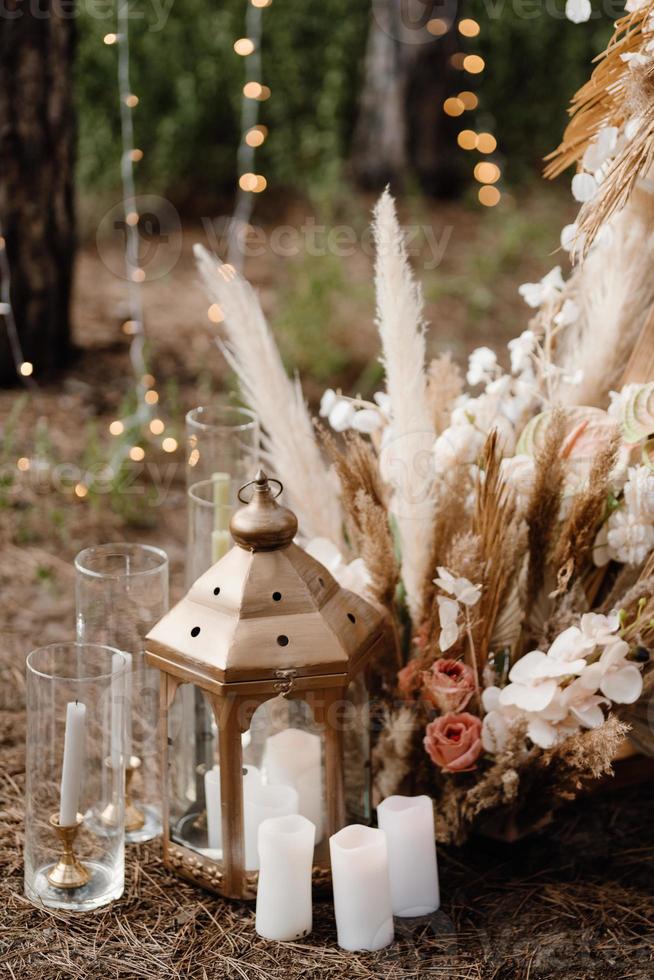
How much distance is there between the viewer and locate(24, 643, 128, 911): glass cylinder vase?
163 centimetres

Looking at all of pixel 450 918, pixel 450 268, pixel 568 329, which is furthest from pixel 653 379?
pixel 450 268

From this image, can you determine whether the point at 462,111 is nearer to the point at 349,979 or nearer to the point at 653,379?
the point at 653,379

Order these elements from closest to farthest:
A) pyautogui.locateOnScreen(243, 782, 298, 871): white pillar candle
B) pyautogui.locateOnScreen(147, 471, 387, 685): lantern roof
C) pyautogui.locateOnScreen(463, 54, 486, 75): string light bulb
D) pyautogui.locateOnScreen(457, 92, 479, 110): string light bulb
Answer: pyautogui.locateOnScreen(147, 471, 387, 685): lantern roof < pyautogui.locateOnScreen(243, 782, 298, 871): white pillar candle < pyautogui.locateOnScreen(463, 54, 486, 75): string light bulb < pyautogui.locateOnScreen(457, 92, 479, 110): string light bulb

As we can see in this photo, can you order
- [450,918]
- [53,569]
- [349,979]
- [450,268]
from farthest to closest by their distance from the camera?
[450,268] → [53,569] → [450,918] → [349,979]

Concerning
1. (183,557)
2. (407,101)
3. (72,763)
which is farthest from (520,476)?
(407,101)

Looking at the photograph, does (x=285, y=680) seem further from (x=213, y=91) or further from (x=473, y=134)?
(x=473, y=134)

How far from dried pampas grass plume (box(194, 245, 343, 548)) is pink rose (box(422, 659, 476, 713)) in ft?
0.98

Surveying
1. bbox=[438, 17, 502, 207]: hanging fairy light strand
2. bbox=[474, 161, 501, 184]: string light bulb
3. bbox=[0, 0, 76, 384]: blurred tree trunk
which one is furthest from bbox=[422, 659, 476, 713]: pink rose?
bbox=[474, 161, 501, 184]: string light bulb

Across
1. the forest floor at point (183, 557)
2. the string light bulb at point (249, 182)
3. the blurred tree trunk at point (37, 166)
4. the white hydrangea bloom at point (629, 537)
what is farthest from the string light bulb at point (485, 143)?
the white hydrangea bloom at point (629, 537)

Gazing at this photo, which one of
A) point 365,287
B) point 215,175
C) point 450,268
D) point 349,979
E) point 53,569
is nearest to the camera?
point 349,979

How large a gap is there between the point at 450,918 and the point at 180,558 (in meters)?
1.32

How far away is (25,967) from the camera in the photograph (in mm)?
1555

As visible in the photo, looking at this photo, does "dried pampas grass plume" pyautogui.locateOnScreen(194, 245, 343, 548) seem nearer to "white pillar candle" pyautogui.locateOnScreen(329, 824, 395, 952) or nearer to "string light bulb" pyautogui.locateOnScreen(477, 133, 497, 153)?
"white pillar candle" pyautogui.locateOnScreen(329, 824, 395, 952)

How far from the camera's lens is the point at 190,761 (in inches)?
71.9
